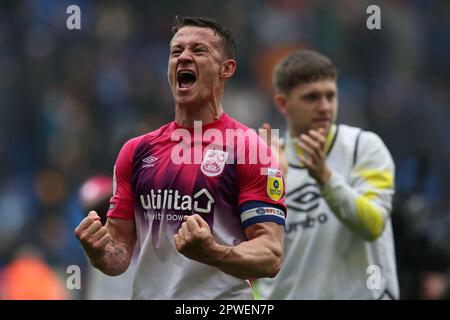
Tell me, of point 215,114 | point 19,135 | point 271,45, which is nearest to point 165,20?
point 271,45

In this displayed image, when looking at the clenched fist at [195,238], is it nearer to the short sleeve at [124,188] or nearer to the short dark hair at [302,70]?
the short sleeve at [124,188]

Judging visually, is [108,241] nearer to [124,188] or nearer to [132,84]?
[124,188]

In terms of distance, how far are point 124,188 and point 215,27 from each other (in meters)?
0.86

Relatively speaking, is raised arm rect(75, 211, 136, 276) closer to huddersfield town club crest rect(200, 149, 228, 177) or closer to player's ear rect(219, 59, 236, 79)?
huddersfield town club crest rect(200, 149, 228, 177)

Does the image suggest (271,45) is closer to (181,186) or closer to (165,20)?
(165,20)

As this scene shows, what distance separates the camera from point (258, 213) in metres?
4.54

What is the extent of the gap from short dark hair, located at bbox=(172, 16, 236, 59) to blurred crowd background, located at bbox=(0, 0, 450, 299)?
20.9ft

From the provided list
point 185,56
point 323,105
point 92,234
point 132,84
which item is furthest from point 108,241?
point 132,84

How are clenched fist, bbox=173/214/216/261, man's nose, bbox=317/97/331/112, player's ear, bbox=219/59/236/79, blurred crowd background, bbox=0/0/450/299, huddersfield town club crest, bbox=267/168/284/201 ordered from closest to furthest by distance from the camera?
1. clenched fist, bbox=173/214/216/261
2. huddersfield town club crest, bbox=267/168/284/201
3. player's ear, bbox=219/59/236/79
4. man's nose, bbox=317/97/331/112
5. blurred crowd background, bbox=0/0/450/299

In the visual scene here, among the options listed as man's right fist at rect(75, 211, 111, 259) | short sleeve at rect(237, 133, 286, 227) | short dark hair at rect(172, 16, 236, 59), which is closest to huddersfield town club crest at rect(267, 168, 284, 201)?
short sleeve at rect(237, 133, 286, 227)

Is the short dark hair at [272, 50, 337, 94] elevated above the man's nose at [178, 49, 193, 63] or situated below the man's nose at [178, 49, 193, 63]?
below

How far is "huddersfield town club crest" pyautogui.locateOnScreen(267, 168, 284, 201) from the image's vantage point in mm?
4602

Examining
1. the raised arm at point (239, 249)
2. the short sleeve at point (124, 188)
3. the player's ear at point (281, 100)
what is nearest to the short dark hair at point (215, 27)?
the short sleeve at point (124, 188)

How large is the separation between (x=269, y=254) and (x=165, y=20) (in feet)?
33.7
